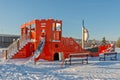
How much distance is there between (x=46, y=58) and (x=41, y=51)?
1.13 meters

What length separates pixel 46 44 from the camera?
19594 millimetres

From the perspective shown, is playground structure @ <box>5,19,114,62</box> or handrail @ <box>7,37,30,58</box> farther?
handrail @ <box>7,37,30,58</box>

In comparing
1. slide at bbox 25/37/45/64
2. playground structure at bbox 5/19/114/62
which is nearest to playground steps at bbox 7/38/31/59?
playground structure at bbox 5/19/114/62

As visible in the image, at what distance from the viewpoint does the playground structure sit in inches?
764

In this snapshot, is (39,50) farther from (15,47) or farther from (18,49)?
(15,47)

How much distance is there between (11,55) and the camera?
63.6 ft

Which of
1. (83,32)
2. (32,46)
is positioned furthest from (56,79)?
(83,32)

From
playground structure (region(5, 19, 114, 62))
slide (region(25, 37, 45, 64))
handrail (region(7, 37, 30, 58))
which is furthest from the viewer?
handrail (region(7, 37, 30, 58))

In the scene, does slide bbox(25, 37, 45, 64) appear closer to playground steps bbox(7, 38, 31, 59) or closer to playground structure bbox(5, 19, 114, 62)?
playground structure bbox(5, 19, 114, 62)

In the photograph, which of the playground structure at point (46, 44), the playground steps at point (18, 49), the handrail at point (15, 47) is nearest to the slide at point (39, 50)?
the playground structure at point (46, 44)

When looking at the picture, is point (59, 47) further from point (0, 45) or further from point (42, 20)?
point (0, 45)

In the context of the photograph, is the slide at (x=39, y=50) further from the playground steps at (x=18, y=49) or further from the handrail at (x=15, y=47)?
the handrail at (x=15, y=47)

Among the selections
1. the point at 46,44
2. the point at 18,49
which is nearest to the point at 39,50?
the point at 46,44

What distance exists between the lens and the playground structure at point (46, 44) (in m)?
19.4
